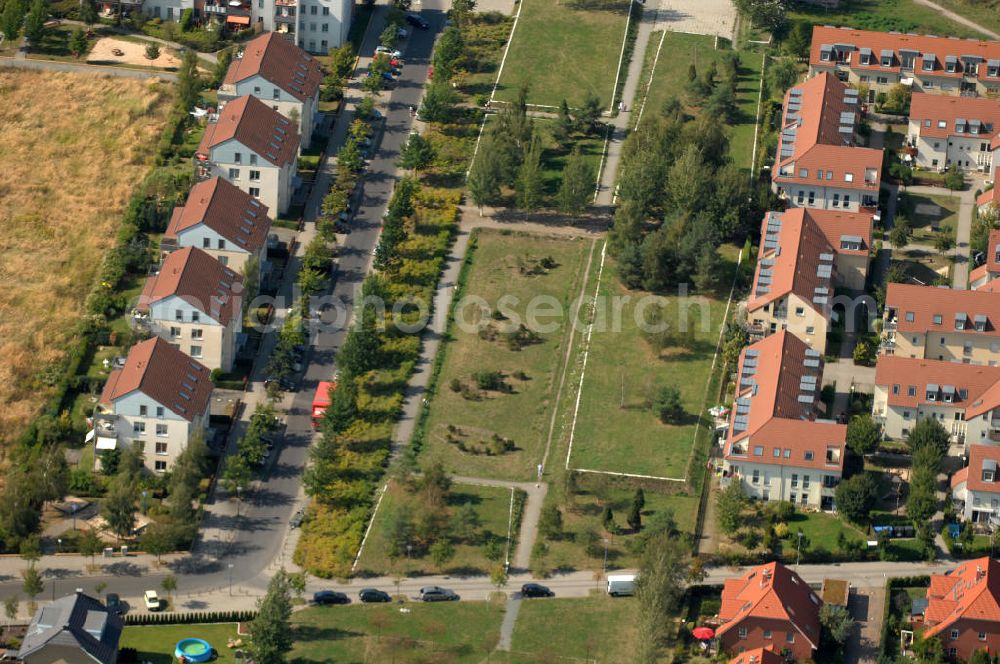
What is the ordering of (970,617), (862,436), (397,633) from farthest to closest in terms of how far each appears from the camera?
(862,436) → (397,633) → (970,617)

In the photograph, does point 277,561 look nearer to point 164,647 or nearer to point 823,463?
point 164,647

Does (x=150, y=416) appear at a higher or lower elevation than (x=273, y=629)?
higher

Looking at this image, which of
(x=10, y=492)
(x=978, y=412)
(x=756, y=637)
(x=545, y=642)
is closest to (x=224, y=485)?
(x=10, y=492)

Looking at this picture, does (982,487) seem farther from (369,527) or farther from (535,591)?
(369,527)

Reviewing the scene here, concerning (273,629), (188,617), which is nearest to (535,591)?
(273,629)

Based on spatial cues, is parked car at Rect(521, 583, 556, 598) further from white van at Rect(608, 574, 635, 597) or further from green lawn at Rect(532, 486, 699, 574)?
white van at Rect(608, 574, 635, 597)

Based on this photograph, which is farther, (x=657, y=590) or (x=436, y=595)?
(x=436, y=595)

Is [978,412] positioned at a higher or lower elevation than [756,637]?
higher

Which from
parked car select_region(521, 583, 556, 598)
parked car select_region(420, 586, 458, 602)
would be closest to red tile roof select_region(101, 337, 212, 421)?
parked car select_region(420, 586, 458, 602)
